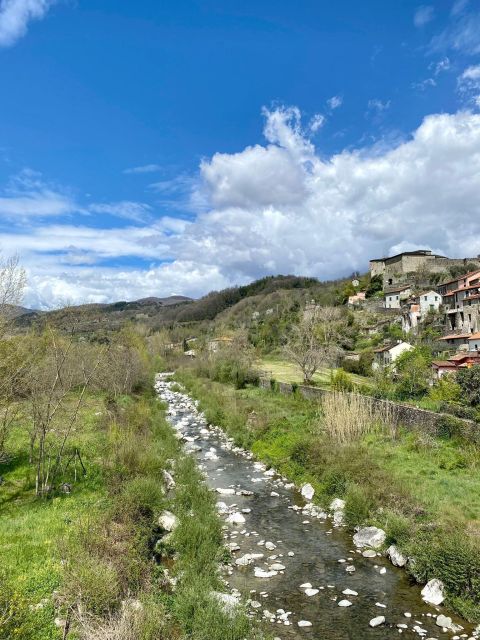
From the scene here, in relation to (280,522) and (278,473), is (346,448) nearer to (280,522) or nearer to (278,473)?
(278,473)

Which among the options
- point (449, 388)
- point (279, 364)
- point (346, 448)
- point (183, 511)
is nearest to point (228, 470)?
point (346, 448)

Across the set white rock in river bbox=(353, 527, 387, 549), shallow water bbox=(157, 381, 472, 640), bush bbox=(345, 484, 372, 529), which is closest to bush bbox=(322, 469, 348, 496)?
shallow water bbox=(157, 381, 472, 640)

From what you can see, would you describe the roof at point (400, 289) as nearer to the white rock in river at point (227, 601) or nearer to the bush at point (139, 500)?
the bush at point (139, 500)

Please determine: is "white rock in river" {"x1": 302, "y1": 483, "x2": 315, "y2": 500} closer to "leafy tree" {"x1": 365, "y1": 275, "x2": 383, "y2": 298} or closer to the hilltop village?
the hilltop village

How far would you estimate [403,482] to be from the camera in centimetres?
1641

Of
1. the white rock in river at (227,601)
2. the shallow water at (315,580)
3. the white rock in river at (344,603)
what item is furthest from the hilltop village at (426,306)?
the white rock in river at (227,601)

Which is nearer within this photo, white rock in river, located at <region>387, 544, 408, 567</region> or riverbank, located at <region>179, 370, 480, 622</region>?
riverbank, located at <region>179, 370, 480, 622</region>

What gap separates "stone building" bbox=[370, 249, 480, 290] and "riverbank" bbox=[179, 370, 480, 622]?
247ft

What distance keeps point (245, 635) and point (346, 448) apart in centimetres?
1228

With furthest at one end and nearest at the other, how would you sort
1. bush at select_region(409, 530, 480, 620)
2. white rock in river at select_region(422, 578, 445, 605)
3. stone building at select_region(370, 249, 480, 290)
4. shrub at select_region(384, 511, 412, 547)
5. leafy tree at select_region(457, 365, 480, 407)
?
stone building at select_region(370, 249, 480, 290)
leafy tree at select_region(457, 365, 480, 407)
shrub at select_region(384, 511, 412, 547)
white rock in river at select_region(422, 578, 445, 605)
bush at select_region(409, 530, 480, 620)

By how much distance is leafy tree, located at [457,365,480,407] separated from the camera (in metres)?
22.5

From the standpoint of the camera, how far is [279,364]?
214 ft

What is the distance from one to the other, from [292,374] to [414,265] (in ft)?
200

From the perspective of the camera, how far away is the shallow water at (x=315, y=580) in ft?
32.0
